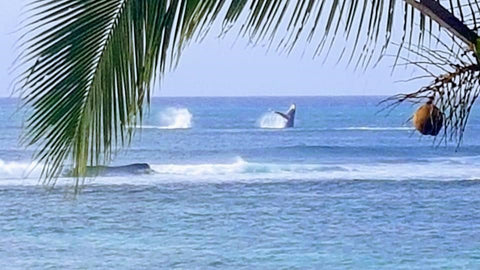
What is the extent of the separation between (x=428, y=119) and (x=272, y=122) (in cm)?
2785

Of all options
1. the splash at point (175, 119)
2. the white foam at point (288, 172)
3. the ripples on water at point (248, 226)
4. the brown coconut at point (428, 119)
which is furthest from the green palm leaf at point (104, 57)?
the splash at point (175, 119)

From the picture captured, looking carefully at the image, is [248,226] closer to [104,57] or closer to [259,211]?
[259,211]

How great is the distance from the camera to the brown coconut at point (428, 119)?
126 centimetres

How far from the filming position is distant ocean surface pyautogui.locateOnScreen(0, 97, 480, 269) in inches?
429

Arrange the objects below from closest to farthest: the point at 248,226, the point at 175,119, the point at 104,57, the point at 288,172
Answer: the point at 104,57 → the point at 248,226 → the point at 288,172 → the point at 175,119

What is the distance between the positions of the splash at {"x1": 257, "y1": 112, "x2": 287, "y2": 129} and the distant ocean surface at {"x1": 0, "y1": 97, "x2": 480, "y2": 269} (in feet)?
18.7

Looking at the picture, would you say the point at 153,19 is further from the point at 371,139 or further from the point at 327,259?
the point at 371,139

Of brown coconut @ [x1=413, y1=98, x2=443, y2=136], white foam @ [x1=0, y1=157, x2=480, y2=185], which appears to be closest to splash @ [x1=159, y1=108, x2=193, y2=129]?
white foam @ [x1=0, y1=157, x2=480, y2=185]

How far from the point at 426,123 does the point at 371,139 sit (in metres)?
22.8

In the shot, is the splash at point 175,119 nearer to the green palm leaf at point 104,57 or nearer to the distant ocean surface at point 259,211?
the distant ocean surface at point 259,211

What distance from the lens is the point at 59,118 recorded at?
1.14m

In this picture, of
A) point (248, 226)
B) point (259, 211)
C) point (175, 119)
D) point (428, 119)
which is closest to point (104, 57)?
point (428, 119)

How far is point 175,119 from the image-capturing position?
29031mm

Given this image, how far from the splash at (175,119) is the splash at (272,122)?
232 centimetres
